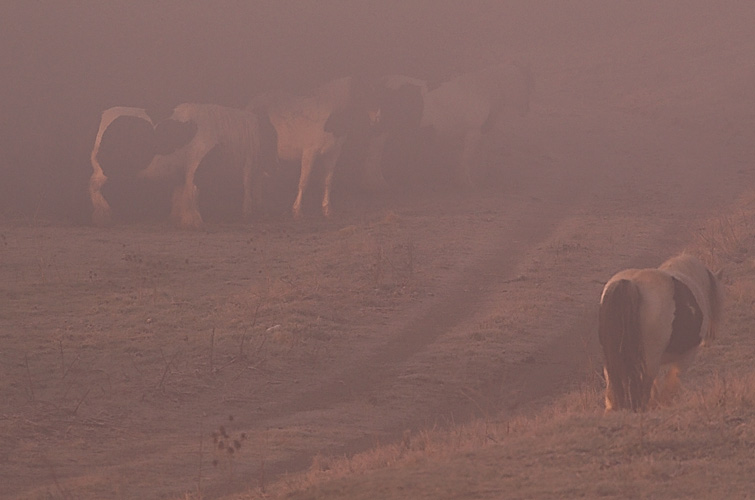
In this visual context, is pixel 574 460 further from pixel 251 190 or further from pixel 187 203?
pixel 251 190

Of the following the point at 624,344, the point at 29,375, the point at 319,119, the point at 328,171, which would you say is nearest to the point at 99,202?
the point at 328,171

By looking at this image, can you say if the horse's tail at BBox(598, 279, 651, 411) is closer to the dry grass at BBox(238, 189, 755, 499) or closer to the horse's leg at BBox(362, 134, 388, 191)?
the dry grass at BBox(238, 189, 755, 499)

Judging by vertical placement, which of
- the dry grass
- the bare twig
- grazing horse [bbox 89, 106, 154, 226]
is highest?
grazing horse [bbox 89, 106, 154, 226]

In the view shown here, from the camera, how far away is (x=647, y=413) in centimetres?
771

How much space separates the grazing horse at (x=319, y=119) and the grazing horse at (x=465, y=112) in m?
2.48

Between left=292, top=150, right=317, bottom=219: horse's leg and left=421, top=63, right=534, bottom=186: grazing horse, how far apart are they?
3641mm

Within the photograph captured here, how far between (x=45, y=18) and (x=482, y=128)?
36.4ft

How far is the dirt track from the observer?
9.55 meters

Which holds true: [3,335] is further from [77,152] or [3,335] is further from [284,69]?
[284,69]

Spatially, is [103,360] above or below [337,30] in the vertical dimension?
below

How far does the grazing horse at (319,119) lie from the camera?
21.9 m

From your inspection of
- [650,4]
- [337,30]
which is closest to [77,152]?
[337,30]

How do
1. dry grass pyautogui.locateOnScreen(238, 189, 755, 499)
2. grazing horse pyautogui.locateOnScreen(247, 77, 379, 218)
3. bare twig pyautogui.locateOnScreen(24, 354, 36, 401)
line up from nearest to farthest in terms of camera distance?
dry grass pyautogui.locateOnScreen(238, 189, 755, 499), bare twig pyautogui.locateOnScreen(24, 354, 36, 401), grazing horse pyautogui.locateOnScreen(247, 77, 379, 218)

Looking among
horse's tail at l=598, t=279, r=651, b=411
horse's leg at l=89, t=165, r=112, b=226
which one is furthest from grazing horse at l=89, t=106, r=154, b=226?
horse's tail at l=598, t=279, r=651, b=411
